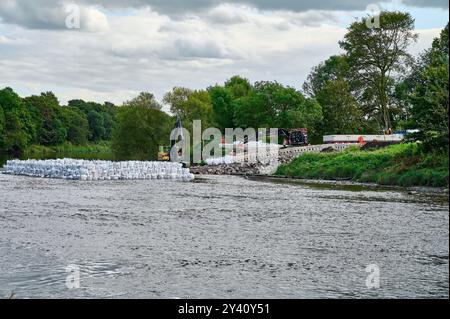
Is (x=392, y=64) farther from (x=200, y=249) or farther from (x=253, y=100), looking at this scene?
(x=200, y=249)

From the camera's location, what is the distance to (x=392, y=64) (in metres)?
94.1

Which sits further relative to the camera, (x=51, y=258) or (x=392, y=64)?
(x=392, y=64)

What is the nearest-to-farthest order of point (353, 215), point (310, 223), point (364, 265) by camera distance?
point (364, 265) → point (310, 223) → point (353, 215)

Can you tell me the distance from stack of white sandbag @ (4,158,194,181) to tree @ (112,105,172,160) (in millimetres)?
31411

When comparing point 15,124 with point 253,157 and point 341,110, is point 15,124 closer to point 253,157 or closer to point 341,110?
point 341,110

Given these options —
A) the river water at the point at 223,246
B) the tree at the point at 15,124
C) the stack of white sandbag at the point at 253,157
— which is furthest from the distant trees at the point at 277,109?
the river water at the point at 223,246

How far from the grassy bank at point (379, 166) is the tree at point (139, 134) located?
2758 centimetres

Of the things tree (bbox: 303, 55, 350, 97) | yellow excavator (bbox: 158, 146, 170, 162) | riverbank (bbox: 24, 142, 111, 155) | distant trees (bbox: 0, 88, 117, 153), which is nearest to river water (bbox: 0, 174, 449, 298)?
yellow excavator (bbox: 158, 146, 170, 162)

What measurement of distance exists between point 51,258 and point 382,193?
26891mm

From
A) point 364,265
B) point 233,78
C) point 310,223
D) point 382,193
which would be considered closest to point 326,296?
point 364,265

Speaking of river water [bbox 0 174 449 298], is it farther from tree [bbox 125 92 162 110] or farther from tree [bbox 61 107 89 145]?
tree [bbox 61 107 89 145]

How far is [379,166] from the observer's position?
5653cm

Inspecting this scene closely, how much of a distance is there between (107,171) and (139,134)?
37.1 metres

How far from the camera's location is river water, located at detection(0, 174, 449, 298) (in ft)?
53.5
